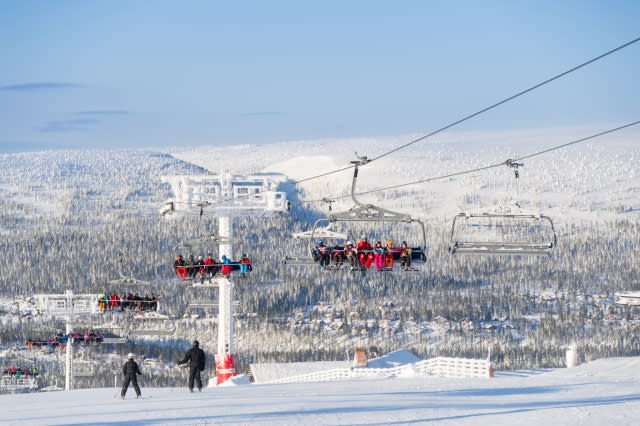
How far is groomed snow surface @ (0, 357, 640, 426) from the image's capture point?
860 inches

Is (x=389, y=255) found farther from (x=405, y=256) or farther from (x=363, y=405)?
(x=363, y=405)

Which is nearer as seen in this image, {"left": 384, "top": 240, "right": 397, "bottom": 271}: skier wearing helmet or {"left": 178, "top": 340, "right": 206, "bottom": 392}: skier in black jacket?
{"left": 178, "top": 340, "right": 206, "bottom": 392}: skier in black jacket

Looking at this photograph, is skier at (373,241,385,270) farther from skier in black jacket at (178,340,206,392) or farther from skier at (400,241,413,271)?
skier in black jacket at (178,340,206,392)

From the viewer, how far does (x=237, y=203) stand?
45.8 metres

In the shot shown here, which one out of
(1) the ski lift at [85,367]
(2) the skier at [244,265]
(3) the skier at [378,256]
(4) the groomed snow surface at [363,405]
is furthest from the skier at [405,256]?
(1) the ski lift at [85,367]

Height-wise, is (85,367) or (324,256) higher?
(324,256)

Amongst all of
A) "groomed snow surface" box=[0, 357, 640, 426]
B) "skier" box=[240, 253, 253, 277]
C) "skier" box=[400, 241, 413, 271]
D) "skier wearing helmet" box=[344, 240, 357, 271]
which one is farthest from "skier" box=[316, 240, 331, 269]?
"skier" box=[240, 253, 253, 277]

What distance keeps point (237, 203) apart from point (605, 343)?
14041 centimetres

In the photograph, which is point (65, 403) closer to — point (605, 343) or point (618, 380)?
point (618, 380)

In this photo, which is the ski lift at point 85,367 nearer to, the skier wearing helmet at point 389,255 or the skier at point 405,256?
the skier wearing helmet at point 389,255

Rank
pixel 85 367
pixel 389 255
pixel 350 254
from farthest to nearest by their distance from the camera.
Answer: pixel 85 367 < pixel 350 254 < pixel 389 255

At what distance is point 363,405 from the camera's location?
945 inches

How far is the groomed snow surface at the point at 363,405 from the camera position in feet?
71.7

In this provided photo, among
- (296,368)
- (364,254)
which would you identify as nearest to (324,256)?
(364,254)
